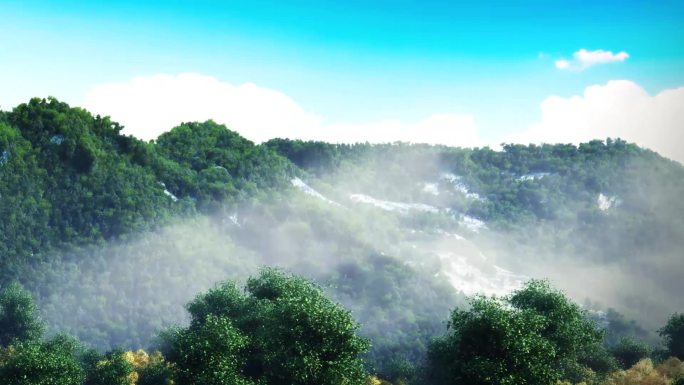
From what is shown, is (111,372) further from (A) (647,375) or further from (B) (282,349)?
(A) (647,375)

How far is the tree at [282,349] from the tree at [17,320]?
42.3 meters

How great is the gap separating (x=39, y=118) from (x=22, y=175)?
17.4m

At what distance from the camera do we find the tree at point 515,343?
290 ft

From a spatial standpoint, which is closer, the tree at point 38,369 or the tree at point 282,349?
the tree at point 282,349

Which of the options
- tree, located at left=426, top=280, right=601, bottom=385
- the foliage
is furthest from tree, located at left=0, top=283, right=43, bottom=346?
the foliage

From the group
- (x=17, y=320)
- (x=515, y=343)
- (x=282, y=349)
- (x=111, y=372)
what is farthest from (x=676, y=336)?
Result: (x=17, y=320)

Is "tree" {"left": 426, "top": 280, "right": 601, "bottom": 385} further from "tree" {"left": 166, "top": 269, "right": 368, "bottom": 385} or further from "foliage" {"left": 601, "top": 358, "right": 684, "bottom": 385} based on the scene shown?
"tree" {"left": 166, "top": 269, "right": 368, "bottom": 385}

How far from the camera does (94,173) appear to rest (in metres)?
194

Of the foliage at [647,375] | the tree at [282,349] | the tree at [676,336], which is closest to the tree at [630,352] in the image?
the tree at [676,336]

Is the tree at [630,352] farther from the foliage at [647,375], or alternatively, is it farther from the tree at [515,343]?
the tree at [515,343]

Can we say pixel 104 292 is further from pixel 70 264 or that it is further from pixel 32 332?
pixel 32 332

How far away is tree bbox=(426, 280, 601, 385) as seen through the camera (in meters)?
88.5

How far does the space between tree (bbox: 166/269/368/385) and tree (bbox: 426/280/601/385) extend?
13444 millimetres

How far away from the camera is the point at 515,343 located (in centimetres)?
8894
